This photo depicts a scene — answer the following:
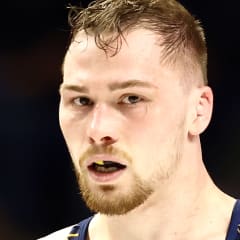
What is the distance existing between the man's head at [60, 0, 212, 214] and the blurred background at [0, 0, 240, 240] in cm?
107

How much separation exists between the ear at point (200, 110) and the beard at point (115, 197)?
194 mm

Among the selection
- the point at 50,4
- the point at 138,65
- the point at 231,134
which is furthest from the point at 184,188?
the point at 50,4

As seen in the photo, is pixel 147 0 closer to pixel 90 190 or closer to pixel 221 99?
pixel 90 190

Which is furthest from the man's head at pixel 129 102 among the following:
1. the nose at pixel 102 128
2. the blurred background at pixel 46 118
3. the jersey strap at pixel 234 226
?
the blurred background at pixel 46 118

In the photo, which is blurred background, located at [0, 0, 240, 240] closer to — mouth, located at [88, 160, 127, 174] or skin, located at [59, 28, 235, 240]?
skin, located at [59, 28, 235, 240]

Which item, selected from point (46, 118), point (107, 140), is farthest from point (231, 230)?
point (46, 118)

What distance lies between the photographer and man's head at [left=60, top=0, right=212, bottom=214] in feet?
4.90

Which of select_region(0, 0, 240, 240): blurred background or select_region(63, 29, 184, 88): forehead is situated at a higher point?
select_region(63, 29, 184, 88): forehead

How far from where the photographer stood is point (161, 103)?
1.52 metres

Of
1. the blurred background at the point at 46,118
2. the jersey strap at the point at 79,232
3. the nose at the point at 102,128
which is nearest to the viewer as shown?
the nose at the point at 102,128

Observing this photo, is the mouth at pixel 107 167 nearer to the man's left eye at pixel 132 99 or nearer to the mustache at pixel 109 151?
the mustache at pixel 109 151

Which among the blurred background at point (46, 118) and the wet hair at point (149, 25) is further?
the blurred background at point (46, 118)

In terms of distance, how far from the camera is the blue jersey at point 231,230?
1543 millimetres

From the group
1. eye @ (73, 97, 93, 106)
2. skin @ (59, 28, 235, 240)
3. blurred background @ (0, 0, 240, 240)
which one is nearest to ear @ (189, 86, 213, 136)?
skin @ (59, 28, 235, 240)
